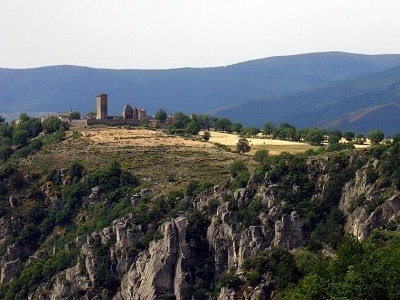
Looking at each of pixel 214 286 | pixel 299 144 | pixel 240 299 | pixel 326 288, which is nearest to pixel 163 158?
pixel 299 144

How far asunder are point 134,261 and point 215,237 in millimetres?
8166

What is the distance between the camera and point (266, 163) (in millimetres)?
98812

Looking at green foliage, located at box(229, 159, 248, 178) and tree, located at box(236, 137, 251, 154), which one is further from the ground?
green foliage, located at box(229, 159, 248, 178)

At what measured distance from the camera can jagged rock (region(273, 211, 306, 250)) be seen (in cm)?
8381

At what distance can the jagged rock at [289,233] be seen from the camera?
275 feet

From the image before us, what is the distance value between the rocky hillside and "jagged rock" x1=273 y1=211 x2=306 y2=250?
102 mm

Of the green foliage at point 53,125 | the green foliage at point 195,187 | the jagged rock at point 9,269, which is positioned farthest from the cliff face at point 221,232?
the green foliage at point 53,125

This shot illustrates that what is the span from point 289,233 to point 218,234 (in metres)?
8.86

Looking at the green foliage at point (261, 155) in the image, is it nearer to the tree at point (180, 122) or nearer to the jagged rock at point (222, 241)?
the jagged rock at point (222, 241)

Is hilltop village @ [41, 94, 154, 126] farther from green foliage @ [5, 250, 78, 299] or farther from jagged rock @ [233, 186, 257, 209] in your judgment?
jagged rock @ [233, 186, 257, 209]

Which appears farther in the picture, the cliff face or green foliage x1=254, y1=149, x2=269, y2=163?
green foliage x1=254, y1=149, x2=269, y2=163

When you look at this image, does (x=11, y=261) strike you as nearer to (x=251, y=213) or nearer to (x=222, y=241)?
(x=222, y=241)

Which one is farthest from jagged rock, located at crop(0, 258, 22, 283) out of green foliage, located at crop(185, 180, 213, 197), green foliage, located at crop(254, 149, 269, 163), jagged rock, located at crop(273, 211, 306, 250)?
jagged rock, located at crop(273, 211, 306, 250)

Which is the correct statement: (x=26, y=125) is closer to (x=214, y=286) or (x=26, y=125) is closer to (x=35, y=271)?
(x=35, y=271)
